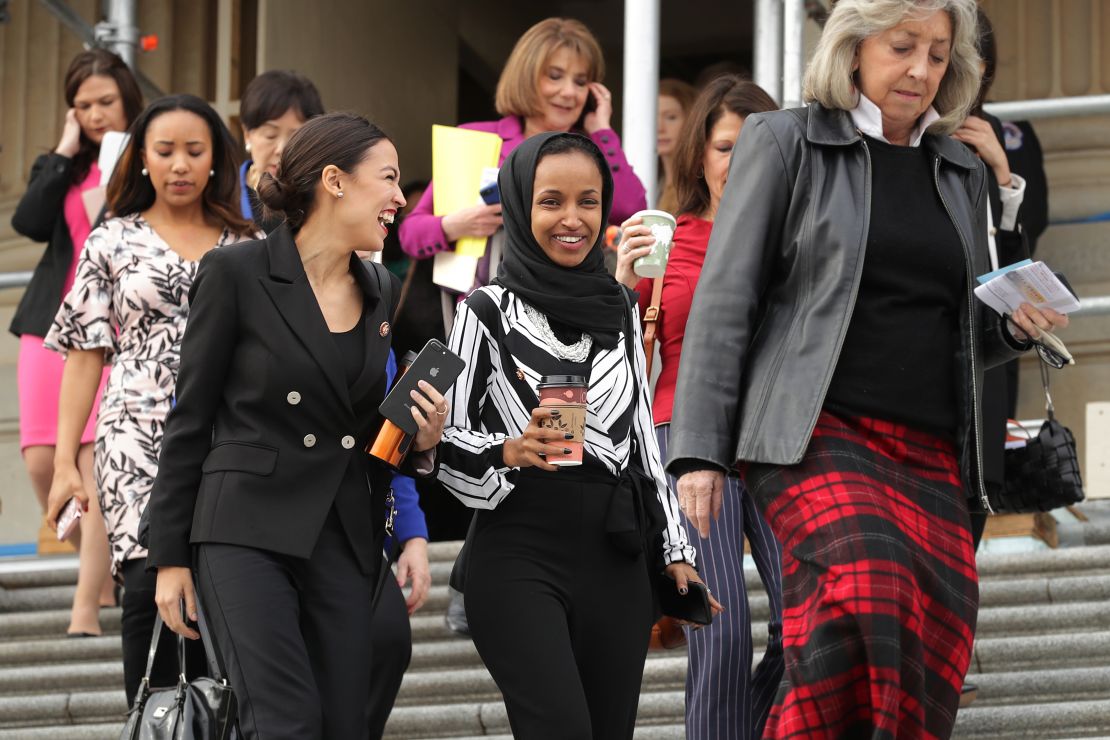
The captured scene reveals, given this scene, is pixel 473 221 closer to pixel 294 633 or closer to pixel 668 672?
pixel 668 672

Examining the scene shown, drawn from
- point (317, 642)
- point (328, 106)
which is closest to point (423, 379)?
point (317, 642)

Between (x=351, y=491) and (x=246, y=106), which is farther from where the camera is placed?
(x=246, y=106)

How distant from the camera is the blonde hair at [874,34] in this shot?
14.6ft

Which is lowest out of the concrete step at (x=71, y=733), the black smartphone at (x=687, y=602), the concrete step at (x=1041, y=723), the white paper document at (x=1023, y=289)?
the concrete step at (x=71, y=733)

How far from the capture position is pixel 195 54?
39.8 ft

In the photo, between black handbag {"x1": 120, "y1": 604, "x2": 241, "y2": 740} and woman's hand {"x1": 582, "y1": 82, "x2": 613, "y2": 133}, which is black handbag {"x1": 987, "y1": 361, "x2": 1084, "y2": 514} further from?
woman's hand {"x1": 582, "y1": 82, "x2": 613, "y2": 133}

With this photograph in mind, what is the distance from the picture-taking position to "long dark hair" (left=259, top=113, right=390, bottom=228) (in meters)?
4.71

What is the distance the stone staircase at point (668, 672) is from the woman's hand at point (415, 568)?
56.5 inches

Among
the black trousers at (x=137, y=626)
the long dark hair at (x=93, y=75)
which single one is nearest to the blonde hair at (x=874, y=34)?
the black trousers at (x=137, y=626)

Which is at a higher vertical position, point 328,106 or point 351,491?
point 328,106

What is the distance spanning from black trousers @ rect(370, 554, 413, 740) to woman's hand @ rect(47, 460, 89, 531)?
162 cm

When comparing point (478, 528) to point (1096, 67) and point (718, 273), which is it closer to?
point (718, 273)

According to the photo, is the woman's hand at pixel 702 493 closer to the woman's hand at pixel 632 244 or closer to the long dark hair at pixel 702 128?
the woman's hand at pixel 632 244

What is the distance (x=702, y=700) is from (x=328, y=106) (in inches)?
278
